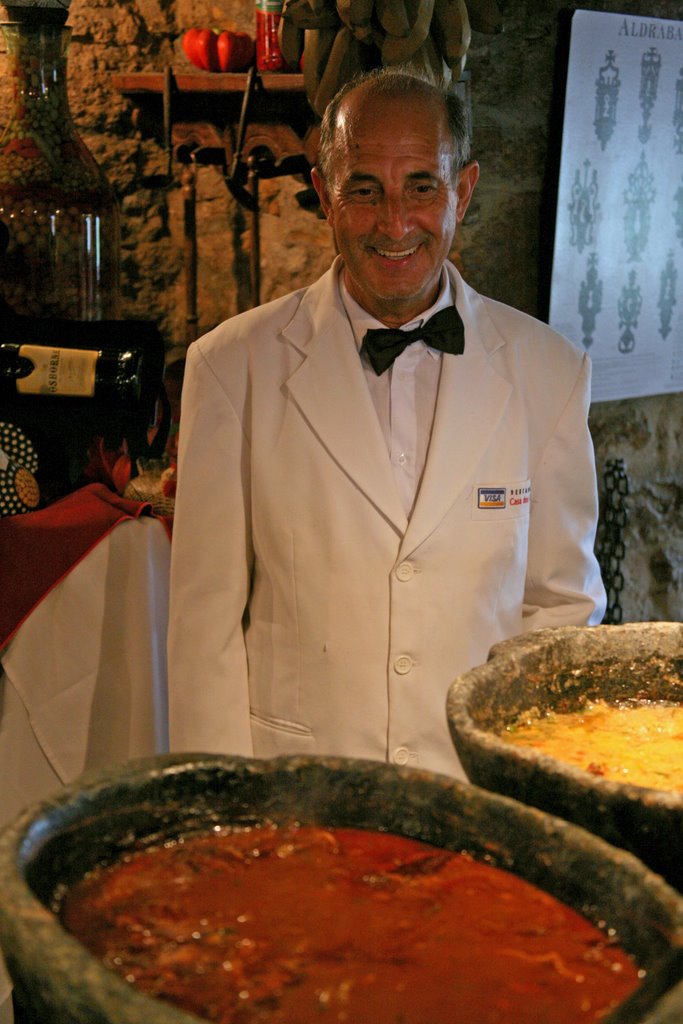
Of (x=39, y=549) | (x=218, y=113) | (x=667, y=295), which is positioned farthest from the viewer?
(x=667, y=295)

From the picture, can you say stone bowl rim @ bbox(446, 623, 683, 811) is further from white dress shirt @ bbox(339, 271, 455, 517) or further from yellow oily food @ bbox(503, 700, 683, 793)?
white dress shirt @ bbox(339, 271, 455, 517)

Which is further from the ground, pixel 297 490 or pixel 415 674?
pixel 297 490

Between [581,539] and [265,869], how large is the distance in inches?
63.1

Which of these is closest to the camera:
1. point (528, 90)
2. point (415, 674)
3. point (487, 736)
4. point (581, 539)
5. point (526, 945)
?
Answer: point (526, 945)

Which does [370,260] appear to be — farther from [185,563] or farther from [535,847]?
[535,847]

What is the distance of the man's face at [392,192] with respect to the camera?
2234 mm

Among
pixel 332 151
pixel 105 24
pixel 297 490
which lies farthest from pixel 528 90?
pixel 297 490

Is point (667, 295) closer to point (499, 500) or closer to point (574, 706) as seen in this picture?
point (499, 500)

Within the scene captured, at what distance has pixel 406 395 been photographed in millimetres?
2395

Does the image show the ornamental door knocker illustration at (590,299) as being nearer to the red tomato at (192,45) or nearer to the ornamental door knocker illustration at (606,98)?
the ornamental door knocker illustration at (606,98)

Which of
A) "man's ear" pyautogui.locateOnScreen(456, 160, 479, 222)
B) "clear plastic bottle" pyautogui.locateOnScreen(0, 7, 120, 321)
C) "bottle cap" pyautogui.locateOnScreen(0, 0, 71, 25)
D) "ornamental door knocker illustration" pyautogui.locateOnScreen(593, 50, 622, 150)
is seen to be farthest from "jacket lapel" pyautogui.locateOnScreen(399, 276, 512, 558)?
"ornamental door knocker illustration" pyautogui.locateOnScreen(593, 50, 622, 150)

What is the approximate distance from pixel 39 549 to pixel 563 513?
1.24 metres

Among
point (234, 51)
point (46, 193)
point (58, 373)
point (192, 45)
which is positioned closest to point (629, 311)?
point (234, 51)

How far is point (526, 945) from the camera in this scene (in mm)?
902
